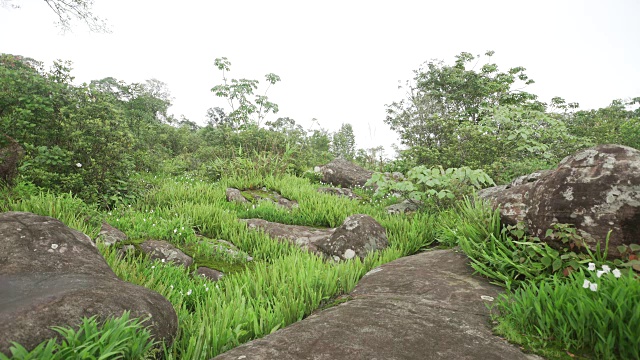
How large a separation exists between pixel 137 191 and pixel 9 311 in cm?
589

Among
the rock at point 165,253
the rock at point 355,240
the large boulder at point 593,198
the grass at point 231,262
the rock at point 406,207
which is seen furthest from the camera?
the rock at point 406,207

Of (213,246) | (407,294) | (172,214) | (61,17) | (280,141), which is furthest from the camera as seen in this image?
(280,141)

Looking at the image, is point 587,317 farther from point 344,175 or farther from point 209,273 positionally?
point 344,175

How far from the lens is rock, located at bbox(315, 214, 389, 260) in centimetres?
499

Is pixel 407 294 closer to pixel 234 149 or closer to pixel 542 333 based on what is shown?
pixel 542 333

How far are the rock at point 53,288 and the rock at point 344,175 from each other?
30.9ft

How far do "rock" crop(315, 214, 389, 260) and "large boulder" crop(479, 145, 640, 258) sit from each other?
213 centimetres

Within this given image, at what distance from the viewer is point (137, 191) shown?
7039mm

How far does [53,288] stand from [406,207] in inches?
259

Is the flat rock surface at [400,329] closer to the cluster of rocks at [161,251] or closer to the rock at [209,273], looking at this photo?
the rock at [209,273]

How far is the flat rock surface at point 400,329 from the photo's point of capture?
5.96 ft

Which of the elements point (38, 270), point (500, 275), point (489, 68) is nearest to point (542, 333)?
point (500, 275)

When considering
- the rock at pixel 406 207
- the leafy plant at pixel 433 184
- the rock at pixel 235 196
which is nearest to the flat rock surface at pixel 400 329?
the leafy plant at pixel 433 184

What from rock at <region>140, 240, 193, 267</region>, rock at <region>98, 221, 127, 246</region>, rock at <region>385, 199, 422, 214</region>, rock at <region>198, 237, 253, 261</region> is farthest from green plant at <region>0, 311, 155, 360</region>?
rock at <region>385, 199, 422, 214</region>
